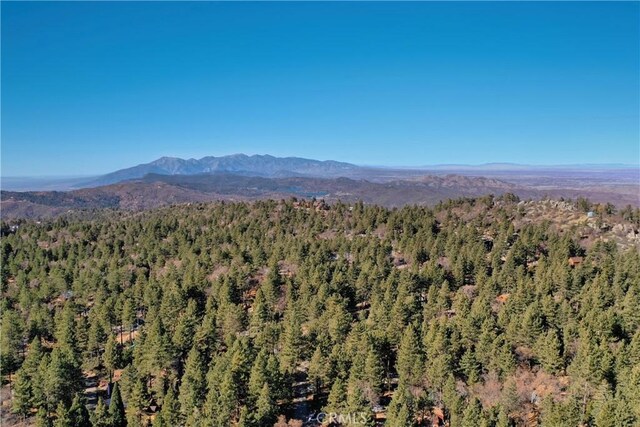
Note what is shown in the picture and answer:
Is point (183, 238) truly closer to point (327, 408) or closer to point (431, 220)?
point (431, 220)

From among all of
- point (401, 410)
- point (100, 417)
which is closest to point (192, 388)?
point (100, 417)

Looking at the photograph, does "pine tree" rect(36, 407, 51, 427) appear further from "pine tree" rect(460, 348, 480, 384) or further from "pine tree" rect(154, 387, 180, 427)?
"pine tree" rect(460, 348, 480, 384)

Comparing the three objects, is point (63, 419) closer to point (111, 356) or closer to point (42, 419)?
point (42, 419)

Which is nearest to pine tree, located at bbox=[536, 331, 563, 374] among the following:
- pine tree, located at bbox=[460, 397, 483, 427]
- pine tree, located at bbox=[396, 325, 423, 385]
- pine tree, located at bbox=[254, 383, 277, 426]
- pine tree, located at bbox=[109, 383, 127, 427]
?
pine tree, located at bbox=[396, 325, 423, 385]

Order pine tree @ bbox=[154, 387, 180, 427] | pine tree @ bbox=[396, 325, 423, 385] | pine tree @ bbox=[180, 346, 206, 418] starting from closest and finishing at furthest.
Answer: pine tree @ bbox=[154, 387, 180, 427]
pine tree @ bbox=[180, 346, 206, 418]
pine tree @ bbox=[396, 325, 423, 385]

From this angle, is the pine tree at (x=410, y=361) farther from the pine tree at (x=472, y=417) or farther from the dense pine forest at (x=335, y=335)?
the pine tree at (x=472, y=417)

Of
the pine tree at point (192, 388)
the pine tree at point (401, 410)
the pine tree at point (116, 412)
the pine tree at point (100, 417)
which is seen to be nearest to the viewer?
the pine tree at point (401, 410)

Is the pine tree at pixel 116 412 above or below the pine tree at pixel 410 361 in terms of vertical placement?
below

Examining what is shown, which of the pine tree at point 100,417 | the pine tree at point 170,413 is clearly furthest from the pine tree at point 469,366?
the pine tree at point 100,417
